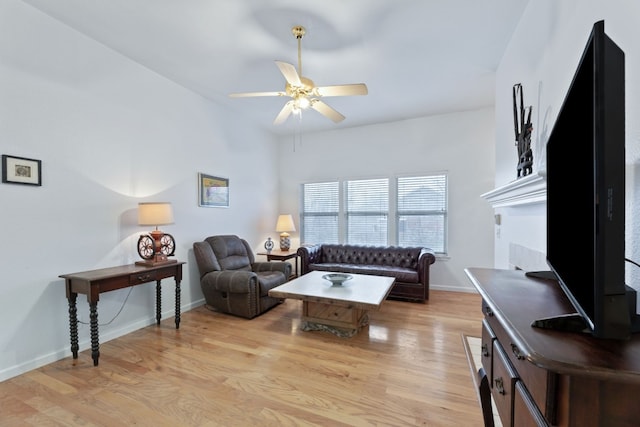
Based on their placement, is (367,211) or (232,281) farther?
(367,211)

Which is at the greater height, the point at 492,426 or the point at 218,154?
the point at 218,154

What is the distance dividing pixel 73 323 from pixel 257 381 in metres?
1.74

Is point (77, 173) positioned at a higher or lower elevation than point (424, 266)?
higher

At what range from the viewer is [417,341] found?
2.85 meters

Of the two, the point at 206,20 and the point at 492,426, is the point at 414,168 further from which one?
the point at 492,426

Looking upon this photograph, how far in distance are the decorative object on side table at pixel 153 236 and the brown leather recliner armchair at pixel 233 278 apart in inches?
25.4

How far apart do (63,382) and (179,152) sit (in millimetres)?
2622

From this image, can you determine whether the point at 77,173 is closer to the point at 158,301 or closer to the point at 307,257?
the point at 158,301

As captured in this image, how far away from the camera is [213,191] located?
4.24m

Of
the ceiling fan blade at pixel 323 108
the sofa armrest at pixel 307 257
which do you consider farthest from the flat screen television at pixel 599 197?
the sofa armrest at pixel 307 257

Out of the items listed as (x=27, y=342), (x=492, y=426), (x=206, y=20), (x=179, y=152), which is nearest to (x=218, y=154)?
(x=179, y=152)

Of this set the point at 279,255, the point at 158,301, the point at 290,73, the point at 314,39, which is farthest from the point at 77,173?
the point at 279,255

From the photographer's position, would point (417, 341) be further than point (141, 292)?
No

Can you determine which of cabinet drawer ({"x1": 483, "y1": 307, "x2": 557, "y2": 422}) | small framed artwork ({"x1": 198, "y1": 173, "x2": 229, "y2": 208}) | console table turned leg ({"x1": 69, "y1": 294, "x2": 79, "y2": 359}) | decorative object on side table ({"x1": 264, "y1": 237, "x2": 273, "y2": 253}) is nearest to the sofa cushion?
decorative object on side table ({"x1": 264, "y1": 237, "x2": 273, "y2": 253})
